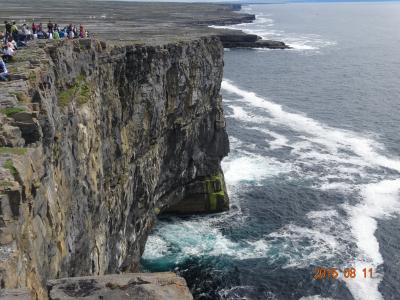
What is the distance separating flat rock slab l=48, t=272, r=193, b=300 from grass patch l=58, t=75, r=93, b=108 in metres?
11.9

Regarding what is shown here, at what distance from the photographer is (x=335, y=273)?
129 feet

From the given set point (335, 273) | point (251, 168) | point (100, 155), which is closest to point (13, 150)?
point (100, 155)

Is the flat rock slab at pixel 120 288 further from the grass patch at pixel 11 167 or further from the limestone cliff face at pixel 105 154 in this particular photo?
the grass patch at pixel 11 167

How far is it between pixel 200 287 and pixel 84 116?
67.0 ft

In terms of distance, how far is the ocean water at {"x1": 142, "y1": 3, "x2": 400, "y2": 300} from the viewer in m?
39.4

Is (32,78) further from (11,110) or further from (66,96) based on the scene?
(11,110)

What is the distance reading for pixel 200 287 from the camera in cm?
3834

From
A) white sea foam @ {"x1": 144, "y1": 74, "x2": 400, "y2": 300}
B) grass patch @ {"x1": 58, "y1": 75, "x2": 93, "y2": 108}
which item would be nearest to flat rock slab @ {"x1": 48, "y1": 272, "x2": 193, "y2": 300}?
grass patch @ {"x1": 58, "y1": 75, "x2": 93, "y2": 108}

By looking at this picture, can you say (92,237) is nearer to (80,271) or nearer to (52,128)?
(80,271)

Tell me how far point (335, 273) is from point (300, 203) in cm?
1404

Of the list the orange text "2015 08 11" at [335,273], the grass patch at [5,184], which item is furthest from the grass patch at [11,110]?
the orange text "2015 08 11" at [335,273]

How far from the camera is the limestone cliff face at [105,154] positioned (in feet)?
48.6

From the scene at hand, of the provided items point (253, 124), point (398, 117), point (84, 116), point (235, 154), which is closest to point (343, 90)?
point (398, 117)

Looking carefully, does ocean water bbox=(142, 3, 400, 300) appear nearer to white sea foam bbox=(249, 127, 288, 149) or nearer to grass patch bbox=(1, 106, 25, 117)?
white sea foam bbox=(249, 127, 288, 149)
